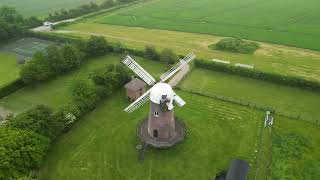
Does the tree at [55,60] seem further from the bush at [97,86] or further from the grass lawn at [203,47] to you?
the grass lawn at [203,47]

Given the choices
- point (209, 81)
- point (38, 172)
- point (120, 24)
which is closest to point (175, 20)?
point (120, 24)

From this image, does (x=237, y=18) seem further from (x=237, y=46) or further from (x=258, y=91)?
(x=258, y=91)

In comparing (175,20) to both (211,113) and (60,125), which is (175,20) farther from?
(60,125)

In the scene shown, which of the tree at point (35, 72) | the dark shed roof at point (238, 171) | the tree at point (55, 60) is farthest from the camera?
the tree at point (55, 60)

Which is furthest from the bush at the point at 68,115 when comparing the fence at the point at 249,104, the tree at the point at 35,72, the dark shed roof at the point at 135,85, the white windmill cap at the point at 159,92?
the fence at the point at 249,104

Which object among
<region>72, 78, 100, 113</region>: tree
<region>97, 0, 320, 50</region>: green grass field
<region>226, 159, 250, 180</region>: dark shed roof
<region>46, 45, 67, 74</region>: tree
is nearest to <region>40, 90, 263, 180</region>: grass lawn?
<region>72, 78, 100, 113</region>: tree
